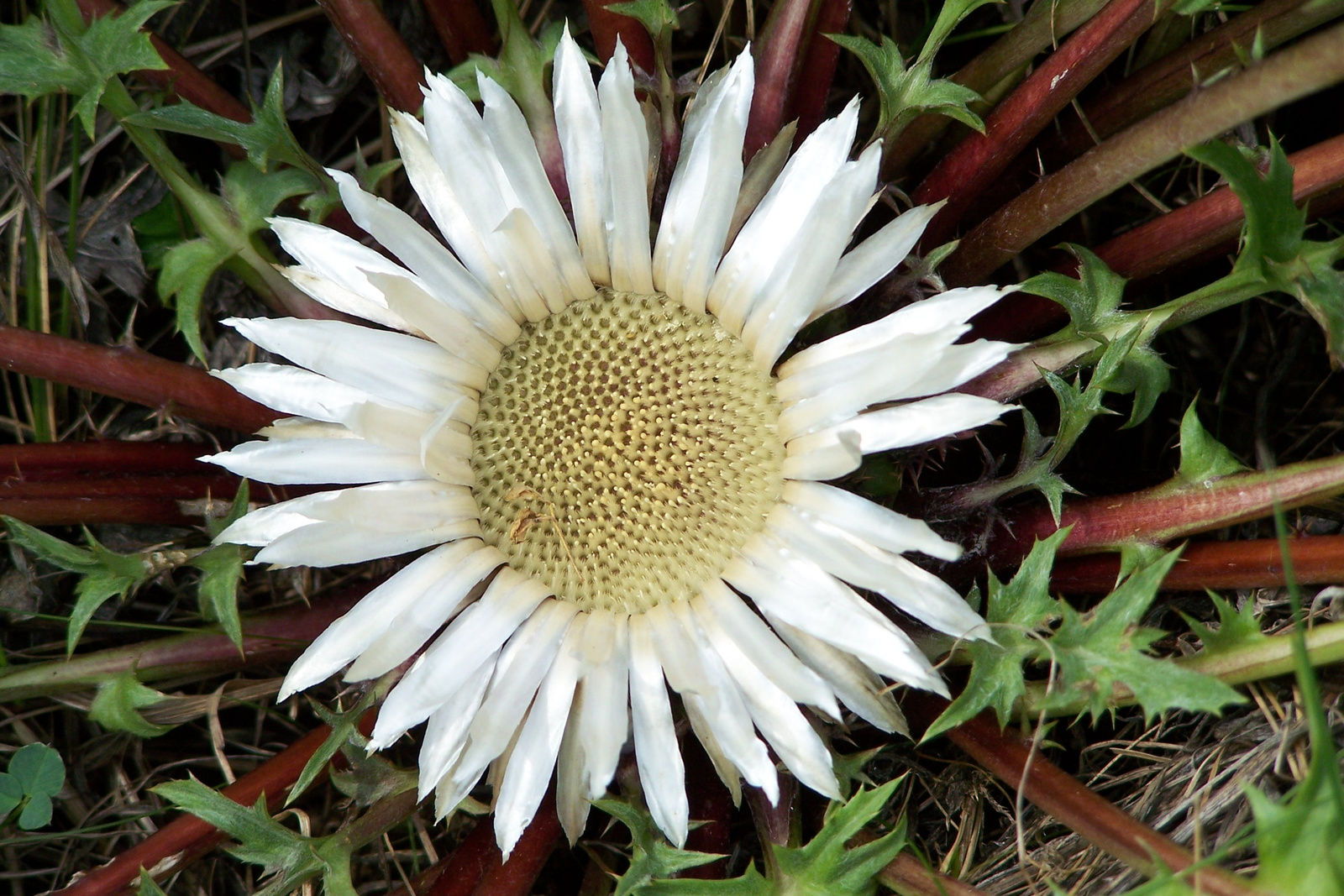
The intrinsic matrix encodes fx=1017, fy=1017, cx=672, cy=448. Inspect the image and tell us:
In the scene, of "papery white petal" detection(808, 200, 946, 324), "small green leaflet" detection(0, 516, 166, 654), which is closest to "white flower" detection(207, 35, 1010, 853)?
"papery white petal" detection(808, 200, 946, 324)

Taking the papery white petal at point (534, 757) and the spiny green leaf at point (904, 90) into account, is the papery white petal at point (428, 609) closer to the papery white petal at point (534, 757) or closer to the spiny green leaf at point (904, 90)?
the papery white petal at point (534, 757)

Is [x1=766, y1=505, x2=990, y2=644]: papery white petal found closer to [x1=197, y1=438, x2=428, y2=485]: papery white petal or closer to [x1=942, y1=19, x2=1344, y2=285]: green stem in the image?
[x1=942, y1=19, x2=1344, y2=285]: green stem

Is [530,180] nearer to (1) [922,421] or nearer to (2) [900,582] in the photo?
(1) [922,421]

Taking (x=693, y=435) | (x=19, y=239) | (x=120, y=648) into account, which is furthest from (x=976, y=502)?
(x=19, y=239)

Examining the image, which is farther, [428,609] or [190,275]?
[190,275]

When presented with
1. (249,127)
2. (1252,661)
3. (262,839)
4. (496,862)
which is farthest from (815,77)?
(262,839)
